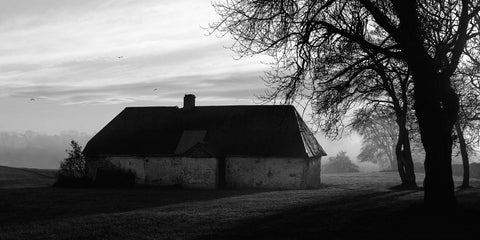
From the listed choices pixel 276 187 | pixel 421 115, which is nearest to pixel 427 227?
pixel 421 115

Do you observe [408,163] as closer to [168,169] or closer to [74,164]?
[168,169]

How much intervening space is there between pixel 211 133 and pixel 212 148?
6.39ft

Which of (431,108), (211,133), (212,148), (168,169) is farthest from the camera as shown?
(211,133)

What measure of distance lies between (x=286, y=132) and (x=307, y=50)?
18.6 m

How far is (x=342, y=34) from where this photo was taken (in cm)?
1659

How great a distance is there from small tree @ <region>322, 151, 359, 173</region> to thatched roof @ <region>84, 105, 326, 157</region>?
3659 centimetres

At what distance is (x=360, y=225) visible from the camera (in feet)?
48.8

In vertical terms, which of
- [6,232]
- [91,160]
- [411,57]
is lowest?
[6,232]

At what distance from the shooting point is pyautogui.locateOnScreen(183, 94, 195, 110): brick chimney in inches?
1551

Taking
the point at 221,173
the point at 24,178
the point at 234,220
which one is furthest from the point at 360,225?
the point at 24,178

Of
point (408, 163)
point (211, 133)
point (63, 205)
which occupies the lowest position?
point (63, 205)

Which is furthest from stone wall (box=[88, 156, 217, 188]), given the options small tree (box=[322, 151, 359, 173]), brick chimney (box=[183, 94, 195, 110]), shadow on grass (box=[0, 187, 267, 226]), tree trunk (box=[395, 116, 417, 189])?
small tree (box=[322, 151, 359, 173])

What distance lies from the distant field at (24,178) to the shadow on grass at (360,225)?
26.7m

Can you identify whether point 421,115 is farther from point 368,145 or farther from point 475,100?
point 368,145
